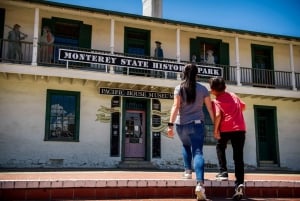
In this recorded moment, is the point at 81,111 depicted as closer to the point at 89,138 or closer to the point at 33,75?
the point at 89,138

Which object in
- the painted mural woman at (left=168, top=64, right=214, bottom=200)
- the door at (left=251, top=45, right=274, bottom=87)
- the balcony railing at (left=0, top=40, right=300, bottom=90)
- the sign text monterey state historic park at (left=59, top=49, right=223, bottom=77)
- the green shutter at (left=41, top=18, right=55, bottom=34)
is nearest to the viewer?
the painted mural woman at (left=168, top=64, right=214, bottom=200)

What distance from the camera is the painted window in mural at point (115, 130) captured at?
45.1ft

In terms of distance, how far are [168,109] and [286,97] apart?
5.98 metres

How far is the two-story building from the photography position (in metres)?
12.6

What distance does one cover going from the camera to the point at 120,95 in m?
13.9

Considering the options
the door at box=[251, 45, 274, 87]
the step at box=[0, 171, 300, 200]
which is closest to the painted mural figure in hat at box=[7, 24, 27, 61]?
the step at box=[0, 171, 300, 200]

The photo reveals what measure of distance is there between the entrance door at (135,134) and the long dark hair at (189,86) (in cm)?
986

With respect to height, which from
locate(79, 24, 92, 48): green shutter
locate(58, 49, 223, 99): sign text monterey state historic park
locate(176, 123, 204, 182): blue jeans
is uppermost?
locate(79, 24, 92, 48): green shutter

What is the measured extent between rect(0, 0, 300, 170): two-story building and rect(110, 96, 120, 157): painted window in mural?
1.7 inches

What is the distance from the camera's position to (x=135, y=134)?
14539 millimetres

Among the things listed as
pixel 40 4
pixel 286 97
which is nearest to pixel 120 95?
pixel 40 4

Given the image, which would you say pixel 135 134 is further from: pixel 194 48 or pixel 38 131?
pixel 194 48

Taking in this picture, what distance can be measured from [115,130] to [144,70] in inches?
119

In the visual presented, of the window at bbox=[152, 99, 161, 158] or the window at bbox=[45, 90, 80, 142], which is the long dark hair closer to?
the window at bbox=[45, 90, 80, 142]
